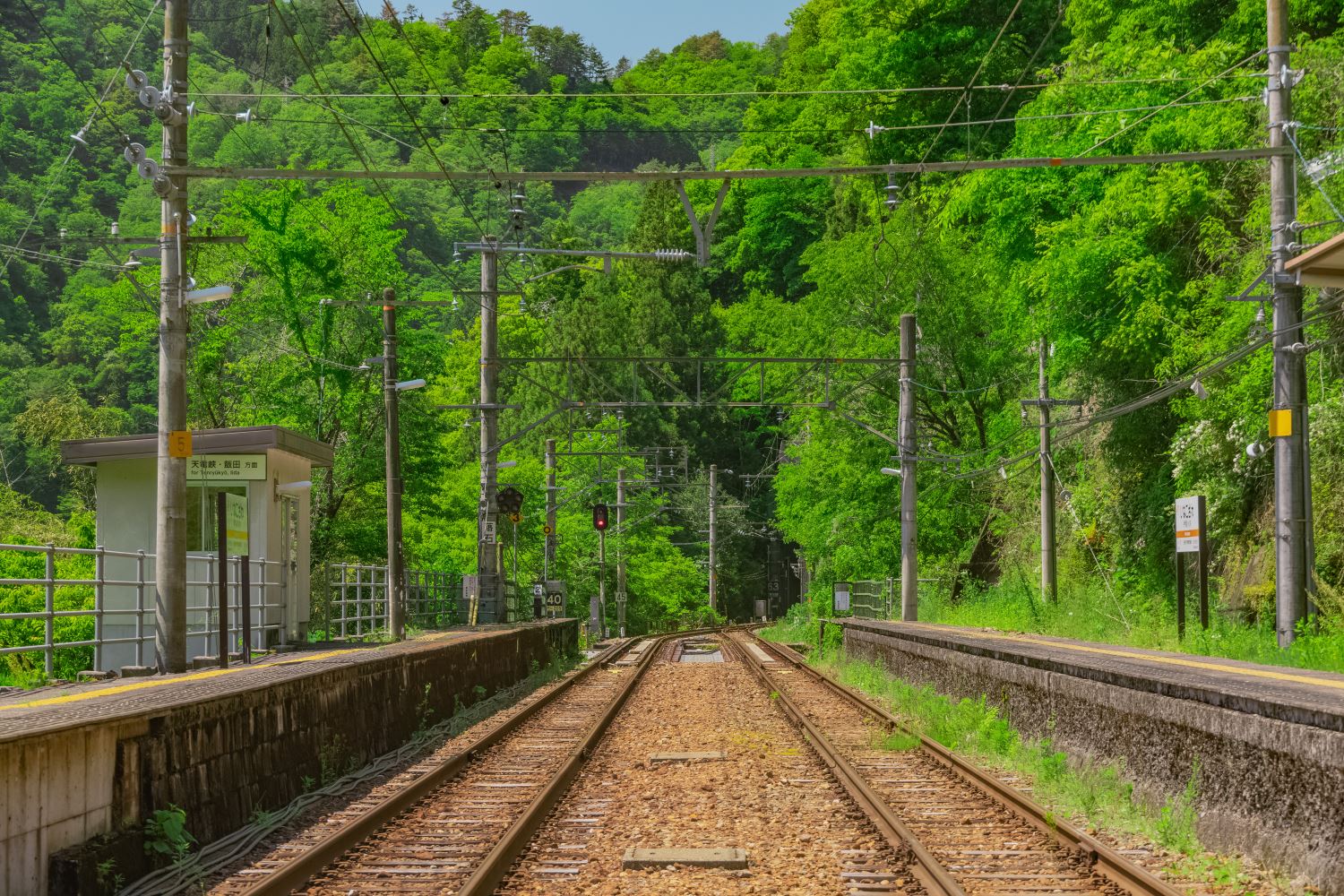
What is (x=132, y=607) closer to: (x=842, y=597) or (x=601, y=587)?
(x=842, y=597)

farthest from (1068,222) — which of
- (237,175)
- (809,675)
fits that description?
(237,175)

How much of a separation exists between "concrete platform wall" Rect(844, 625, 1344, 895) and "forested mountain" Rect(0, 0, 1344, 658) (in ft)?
24.6

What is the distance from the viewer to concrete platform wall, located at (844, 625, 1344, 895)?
7.61 metres

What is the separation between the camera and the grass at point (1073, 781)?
889 cm

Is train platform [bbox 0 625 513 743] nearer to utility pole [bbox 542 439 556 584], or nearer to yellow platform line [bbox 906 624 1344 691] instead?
yellow platform line [bbox 906 624 1344 691]

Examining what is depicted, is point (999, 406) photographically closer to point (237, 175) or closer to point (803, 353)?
point (803, 353)

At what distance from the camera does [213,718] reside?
9922 millimetres

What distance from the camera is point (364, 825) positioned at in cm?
994

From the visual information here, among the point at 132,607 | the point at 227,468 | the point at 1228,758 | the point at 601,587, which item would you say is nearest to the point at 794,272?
the point at 601,587

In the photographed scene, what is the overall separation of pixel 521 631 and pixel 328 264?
67.8 feet

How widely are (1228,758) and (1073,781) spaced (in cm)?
282

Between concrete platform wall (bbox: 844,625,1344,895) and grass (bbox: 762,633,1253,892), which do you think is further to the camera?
grass (bbox: 762,633,1253,892)

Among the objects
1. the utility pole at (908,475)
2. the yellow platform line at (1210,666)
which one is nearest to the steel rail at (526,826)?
the yellow platform line at (1210,666)

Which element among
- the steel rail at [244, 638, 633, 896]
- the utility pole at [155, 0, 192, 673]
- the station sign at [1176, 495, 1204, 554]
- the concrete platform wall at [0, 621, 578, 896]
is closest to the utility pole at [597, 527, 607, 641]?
the station sign at [1176, 495, 1204, 554]
